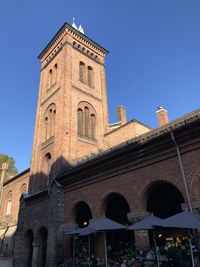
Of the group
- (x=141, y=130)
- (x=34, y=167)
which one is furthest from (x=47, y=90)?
(x=141, y=130)

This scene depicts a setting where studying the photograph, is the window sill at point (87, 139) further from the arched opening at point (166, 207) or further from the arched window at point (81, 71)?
the arched opening at point (166, 207)

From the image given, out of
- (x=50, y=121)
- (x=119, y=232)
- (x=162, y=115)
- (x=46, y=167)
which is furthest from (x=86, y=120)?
(x=119, y=232)

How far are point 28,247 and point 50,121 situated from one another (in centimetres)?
934

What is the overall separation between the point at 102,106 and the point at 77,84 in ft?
9.76

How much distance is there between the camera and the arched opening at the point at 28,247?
16547mm

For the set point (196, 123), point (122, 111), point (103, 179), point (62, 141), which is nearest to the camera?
point (196, 123)

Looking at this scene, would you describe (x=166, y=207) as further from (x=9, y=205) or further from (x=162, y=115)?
(x=9, y=205)

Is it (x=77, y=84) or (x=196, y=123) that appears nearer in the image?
(x=196, y=123)

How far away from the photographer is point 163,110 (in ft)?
64.0

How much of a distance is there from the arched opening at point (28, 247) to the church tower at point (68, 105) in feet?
10.0

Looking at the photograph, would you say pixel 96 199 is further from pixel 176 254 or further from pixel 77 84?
pixel 77 84

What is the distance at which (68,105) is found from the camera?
62.6 feet

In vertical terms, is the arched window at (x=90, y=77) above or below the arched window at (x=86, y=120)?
above

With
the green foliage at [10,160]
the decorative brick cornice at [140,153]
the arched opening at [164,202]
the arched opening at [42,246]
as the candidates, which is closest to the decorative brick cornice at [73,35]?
the decorative brick cornice at [140,153]
